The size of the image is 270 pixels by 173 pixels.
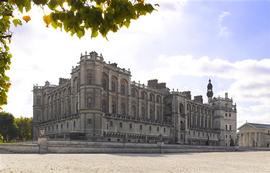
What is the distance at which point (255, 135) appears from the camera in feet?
527

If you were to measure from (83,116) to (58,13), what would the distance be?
6832 cm

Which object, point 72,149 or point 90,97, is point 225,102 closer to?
point 90,97

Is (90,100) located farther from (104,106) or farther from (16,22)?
(16,22)

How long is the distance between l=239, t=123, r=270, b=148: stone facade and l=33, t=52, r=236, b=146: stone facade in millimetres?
45383

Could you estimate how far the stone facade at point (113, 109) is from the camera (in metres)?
72.8

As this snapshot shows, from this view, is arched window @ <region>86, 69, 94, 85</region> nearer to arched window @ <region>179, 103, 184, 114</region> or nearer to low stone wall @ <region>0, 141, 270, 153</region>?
low stone wall @ <region>0, 141, 270, 153</region>

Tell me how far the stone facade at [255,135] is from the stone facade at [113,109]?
1787 inches

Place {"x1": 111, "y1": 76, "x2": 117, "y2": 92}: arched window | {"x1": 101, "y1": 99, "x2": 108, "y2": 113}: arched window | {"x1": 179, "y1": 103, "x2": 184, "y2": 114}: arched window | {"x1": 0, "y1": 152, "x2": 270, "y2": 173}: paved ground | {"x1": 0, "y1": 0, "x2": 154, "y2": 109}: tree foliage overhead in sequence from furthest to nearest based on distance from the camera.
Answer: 1. {"x1": 179, "y1": 103, "x2": 184, "y2": 114}: arched window
2. {"x1": 111, "y1": 76, "x2": 117, "y2": 92}: arched window
3. {"x1": 101, "y1": 99, "x2": 108, "y2": 113}: arched window
4. {"x1": 0, "y1": 152, "x2": 270, "y2": 173}: paved ground
5. {"x1": 0, "y1": 0, "x2": 154, "y2": 109}: tree foliage overhead

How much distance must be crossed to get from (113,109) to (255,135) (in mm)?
94967

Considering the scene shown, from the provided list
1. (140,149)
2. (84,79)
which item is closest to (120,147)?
(140,149)

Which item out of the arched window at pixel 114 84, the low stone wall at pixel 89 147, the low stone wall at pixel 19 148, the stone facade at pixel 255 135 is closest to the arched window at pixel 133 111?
the arched window at pixel 114 84

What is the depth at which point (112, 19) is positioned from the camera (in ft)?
15.5

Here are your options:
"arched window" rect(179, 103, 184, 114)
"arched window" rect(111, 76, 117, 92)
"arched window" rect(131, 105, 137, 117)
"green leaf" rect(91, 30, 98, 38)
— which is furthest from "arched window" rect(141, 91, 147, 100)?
"green leaf" rect(91, 30, 98, 38)

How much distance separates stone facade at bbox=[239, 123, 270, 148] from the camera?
15938 cm
